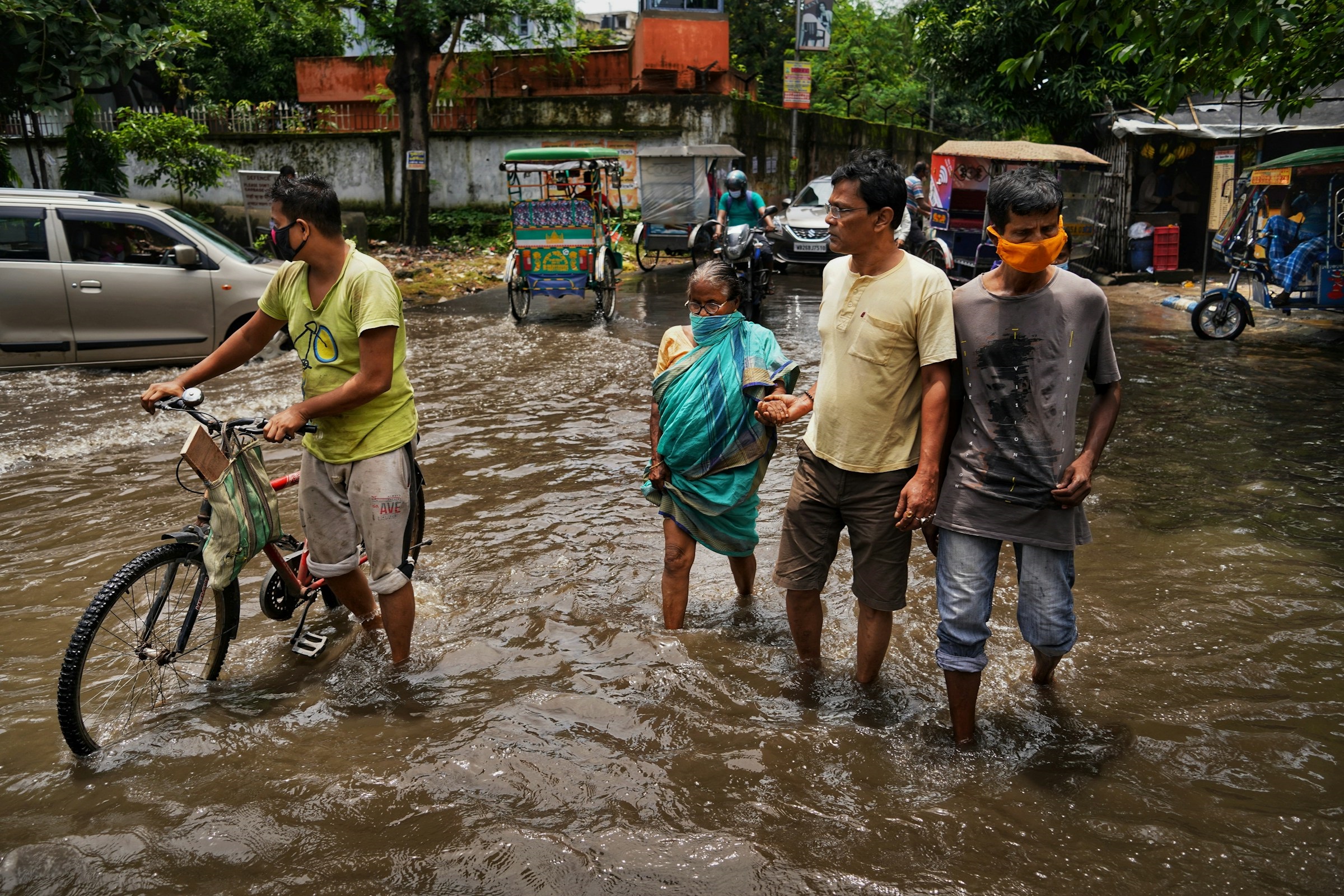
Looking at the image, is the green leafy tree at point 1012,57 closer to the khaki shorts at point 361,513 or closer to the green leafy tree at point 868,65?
the green leafy tree at point 868,65

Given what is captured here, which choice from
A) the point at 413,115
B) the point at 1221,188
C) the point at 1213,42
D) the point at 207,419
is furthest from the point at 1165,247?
the point at 207,419

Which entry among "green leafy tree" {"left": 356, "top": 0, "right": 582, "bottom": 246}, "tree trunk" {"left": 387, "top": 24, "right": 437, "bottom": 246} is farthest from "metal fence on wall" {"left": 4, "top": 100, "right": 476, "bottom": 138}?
"tree trunk" {"left": 387, "top": 24, "right": 437, "bottom": 246}

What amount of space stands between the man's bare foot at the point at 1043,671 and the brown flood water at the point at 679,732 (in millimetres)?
67

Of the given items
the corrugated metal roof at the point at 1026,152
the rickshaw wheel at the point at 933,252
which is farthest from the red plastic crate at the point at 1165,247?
the rickshaw wheel at the point at 933,252

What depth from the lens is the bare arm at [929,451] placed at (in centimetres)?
307

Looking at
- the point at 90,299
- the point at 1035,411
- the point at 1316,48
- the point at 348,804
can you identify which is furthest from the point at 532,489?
the point at 1316,48

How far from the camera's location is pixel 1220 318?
11086 millimetres

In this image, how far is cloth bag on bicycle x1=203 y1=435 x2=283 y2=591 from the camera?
3371mm

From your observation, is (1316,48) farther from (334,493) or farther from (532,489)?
(334,493)

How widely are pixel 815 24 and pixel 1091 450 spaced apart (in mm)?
21610

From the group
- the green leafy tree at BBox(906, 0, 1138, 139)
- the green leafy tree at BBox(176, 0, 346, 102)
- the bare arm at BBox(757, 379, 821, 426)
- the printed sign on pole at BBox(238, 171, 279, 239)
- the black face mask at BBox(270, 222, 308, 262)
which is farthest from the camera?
the green leafy tree at BBox(176, 0, 346, 102)

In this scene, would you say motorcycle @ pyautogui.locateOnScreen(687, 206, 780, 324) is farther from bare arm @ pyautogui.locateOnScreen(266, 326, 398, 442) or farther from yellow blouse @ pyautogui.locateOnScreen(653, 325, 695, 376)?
bare arm @ pyautogui.locateOnScreen(266, 326, 398, 442)

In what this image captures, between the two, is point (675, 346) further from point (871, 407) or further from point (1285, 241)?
point (1285, 241)

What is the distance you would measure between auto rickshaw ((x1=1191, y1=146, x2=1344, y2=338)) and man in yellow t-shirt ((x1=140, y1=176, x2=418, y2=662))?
32.3 ft
